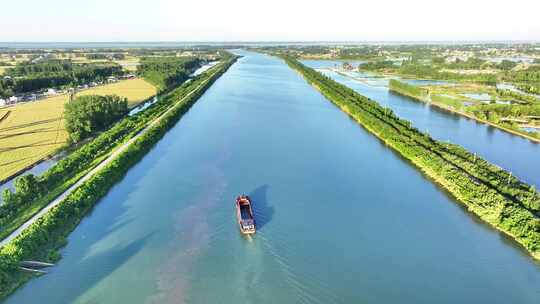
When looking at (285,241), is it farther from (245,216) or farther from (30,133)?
(30,133)

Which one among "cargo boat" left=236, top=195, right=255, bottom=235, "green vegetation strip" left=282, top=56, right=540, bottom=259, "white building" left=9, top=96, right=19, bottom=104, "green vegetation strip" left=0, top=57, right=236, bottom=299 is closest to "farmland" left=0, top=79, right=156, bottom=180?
"white building" left=9, top=96, right=19, bottom=104

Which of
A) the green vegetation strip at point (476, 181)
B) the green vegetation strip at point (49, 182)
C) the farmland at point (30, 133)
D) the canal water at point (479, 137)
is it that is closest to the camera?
the green vegetation strip at point (476, 181)

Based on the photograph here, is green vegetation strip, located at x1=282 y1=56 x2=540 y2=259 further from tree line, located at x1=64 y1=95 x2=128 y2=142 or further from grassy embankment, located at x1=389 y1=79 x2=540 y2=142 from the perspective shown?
tree line, located at x1=64 y1=95 x2=128 y2=142

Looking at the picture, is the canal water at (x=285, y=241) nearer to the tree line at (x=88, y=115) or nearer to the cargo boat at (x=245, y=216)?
the cargo boat at (x=245, y=216)

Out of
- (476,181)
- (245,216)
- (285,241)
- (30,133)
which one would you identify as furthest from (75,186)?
(476,181)

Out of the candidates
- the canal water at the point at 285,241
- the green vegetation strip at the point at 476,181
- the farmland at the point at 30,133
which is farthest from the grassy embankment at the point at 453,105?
the farmland at the point at 30,133
